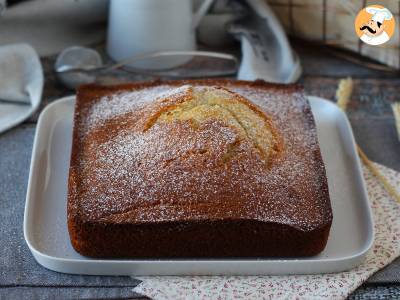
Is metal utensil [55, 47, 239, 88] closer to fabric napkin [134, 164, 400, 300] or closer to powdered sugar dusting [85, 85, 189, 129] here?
powdered sugar dusting [85, 85, 189, 129]

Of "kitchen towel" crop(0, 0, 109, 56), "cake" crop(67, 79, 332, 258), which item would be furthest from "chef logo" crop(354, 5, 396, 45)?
"kitchen towel" crop(0, 0, 109, 56)

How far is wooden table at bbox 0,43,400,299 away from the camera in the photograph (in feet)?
4.39

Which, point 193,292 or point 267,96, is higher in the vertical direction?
point 267,96

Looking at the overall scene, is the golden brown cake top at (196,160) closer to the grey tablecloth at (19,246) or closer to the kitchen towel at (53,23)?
the grey tablecloth at (19,246)

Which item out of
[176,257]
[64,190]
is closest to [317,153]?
[176,257]

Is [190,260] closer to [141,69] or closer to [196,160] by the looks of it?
[196,160]

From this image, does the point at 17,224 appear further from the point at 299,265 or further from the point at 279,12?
the point at 279,12

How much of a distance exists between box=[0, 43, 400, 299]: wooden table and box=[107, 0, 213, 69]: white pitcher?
23 centimetres

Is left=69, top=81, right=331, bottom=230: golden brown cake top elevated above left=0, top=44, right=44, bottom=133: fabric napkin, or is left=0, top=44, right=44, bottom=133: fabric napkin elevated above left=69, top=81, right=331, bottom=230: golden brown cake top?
left=69, top=81, right=331, bottom=230: golden brown cake top

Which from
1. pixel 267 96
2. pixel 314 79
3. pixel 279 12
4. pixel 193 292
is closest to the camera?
pixel 193 292

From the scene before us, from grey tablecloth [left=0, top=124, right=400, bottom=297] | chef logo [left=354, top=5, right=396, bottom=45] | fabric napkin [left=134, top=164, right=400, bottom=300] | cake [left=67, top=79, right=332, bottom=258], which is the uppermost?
chef logo [left=354, top=5, right=396, bottom=45]

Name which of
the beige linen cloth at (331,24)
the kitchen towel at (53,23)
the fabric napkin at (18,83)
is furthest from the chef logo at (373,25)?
the kitchen towel at (53,23)

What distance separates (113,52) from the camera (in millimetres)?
2164

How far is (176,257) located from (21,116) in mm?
747
